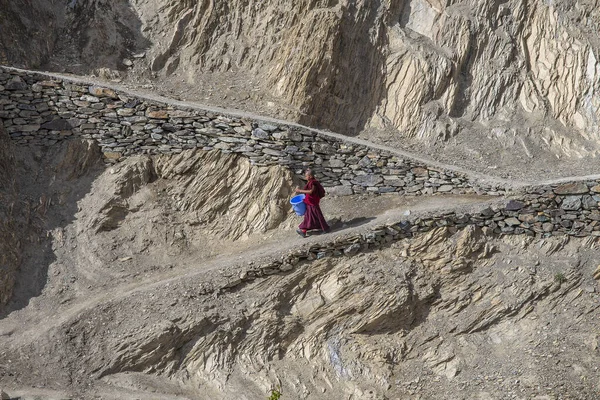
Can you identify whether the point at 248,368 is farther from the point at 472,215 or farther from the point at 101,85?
the point at 101,85

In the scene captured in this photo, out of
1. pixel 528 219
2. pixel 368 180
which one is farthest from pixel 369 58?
pixel 528 219

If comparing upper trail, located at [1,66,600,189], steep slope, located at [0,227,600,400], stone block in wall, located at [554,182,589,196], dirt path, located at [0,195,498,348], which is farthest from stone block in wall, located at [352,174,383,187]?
stone block in wall, located at [554,182,589,196]

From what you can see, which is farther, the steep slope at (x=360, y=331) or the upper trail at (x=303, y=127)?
the upper trail at (x=303, y=127)

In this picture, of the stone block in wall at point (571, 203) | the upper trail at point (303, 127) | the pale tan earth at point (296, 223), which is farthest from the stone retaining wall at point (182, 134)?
the stone block in wall at point (571, 203)

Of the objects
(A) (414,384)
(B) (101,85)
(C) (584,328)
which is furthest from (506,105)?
(B) (101,85)

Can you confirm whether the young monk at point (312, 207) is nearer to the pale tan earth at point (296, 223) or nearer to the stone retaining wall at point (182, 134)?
the pale tan earth at point (296, 223)

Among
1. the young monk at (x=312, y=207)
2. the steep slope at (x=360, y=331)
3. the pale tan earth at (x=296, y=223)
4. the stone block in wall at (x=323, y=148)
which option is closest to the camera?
the steep slope at (x=360, y=331)
